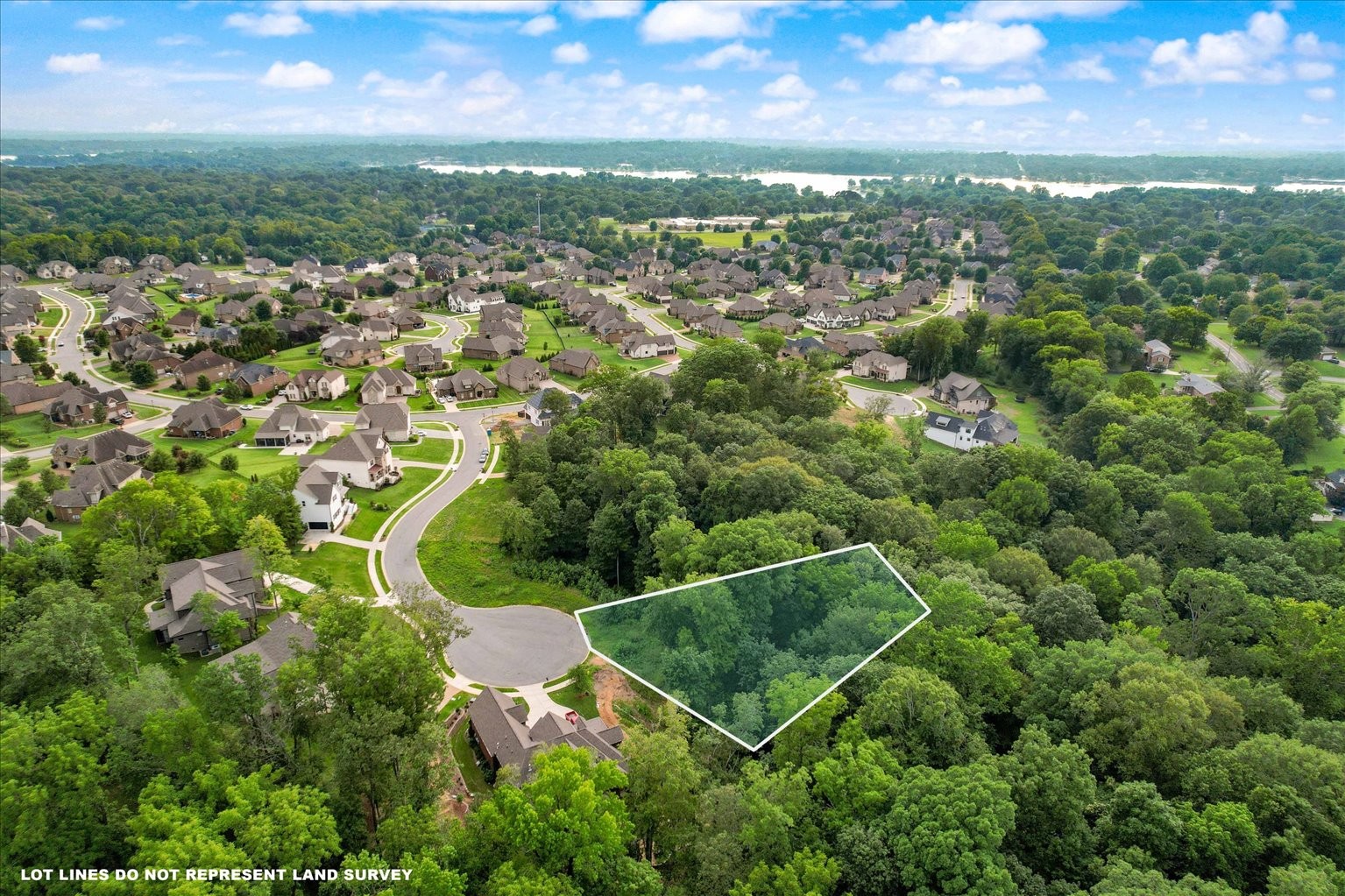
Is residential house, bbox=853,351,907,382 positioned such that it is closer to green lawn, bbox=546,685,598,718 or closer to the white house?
the white house

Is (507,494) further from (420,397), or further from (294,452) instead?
(420,397)

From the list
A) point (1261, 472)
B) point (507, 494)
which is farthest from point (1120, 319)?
point (507, 494)

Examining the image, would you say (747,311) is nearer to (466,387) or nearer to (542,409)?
(466,387)

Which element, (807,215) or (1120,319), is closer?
(1120,319)

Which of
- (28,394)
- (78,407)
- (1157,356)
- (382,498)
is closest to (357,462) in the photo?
(382,498)

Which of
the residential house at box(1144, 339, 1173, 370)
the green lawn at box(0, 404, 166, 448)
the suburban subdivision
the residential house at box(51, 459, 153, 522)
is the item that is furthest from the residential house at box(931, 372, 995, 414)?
the green lawn at box(0, 404, 166, 448)
